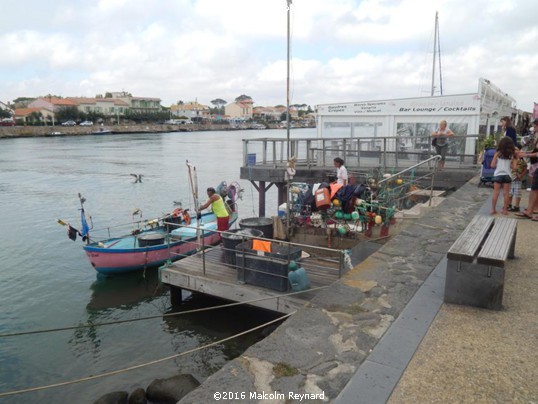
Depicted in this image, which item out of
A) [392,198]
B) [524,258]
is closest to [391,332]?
[524,258]

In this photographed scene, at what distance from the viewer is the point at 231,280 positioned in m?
8.10

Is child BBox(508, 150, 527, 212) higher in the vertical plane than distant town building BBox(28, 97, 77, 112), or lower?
lower

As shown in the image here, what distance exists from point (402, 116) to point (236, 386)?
52.5 feet

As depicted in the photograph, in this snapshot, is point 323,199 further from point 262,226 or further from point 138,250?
point 138,250

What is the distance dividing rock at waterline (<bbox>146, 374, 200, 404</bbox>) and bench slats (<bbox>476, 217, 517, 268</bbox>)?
15.8ft

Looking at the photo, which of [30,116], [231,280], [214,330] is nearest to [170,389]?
[231,280]

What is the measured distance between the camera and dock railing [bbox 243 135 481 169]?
15000mm

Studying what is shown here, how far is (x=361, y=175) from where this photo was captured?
14.5 m

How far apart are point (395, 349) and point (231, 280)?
15.3 feet

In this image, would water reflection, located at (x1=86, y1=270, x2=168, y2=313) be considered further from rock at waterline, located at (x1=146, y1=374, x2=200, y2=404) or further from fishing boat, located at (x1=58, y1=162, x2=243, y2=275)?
rock at waterline, located at (x1=146, y1=374, x2=200, y2=404)

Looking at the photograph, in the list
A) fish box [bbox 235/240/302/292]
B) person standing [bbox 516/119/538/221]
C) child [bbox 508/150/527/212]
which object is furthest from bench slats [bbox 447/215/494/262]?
child [bbox 508/150/527/212]

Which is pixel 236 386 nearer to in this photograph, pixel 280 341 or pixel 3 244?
pixel 280 341

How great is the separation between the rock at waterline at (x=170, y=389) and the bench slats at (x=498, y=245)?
482 cm

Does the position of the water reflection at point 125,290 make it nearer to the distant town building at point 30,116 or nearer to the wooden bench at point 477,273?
the wooden bench at point 477,273
